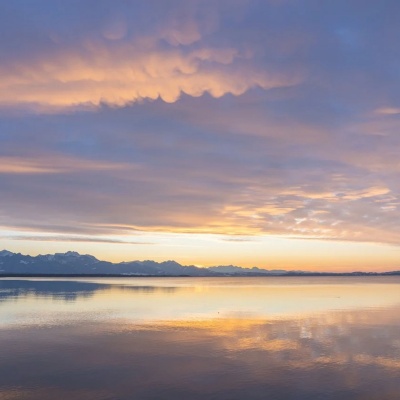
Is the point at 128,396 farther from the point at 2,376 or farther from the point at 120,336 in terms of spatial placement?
the point at 120,336

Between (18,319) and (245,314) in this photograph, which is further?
(245,314)

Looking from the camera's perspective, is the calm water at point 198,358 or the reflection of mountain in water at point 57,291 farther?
the reflection of mountain in water at point 57,291

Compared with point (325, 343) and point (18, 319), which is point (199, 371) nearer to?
point (325, 343)

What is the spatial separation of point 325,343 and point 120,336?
1953cm

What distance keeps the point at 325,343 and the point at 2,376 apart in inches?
1057

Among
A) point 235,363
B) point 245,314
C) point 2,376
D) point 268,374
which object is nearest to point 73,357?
point 2,376

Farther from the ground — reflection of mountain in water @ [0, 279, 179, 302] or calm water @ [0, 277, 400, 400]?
reflection of mountain in water @ [0, 279, 179, 302]

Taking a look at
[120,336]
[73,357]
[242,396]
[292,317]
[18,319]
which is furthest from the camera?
[292,317]

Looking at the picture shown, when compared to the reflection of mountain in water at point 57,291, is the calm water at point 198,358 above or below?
below

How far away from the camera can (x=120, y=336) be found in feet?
140

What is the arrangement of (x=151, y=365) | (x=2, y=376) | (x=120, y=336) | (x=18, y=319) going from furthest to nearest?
(x=18, y=319), (x=120, y=336), (x=151, y=365), (x=2, y=376)

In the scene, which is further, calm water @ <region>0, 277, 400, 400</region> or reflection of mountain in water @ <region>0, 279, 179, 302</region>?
reflection of mountain in water @ <region>0, 279, 179, 302</region>

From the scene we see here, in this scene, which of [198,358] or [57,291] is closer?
[198,358]

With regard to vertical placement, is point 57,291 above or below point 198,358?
above
